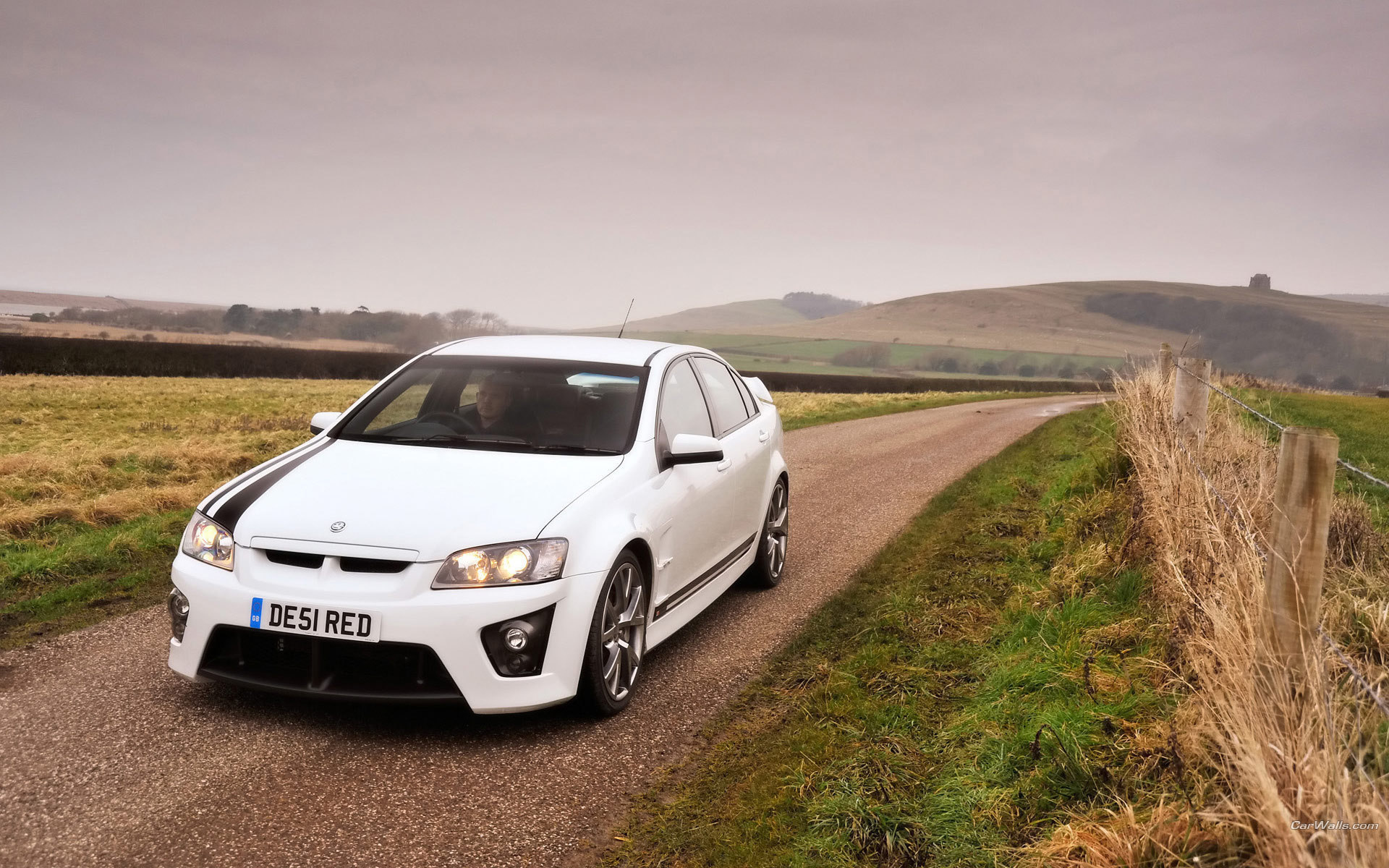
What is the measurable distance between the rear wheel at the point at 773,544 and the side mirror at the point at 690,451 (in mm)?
1866

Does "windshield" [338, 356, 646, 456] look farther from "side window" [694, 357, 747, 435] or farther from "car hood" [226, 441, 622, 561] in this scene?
"side window" [694, 357, 747, 435]

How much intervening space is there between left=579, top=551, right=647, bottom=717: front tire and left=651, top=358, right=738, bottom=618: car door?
0.55ft

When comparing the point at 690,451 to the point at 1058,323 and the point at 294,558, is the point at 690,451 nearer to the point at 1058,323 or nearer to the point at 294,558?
the point at 294,558

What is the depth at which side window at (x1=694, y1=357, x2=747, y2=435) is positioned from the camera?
6.87m

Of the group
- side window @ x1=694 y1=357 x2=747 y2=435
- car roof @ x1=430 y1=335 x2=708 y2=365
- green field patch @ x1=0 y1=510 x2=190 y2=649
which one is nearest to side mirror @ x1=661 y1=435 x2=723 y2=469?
car roof @ x1=430 y1=335 x2=708 y2=365

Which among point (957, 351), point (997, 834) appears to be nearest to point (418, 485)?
point (997, 834)

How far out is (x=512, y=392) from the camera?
19.4ft

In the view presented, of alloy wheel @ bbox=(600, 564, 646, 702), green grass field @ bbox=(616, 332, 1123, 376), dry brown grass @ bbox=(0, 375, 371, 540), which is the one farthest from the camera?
green grass field @ bbox=(616, 332, 1123, 376)

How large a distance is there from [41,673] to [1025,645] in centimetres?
508

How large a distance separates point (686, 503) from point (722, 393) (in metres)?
1.61

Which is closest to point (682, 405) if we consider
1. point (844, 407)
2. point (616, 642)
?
point (616, 642)

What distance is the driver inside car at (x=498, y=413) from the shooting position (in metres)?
5.70

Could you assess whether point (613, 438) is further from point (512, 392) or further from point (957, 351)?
point (957, 351)

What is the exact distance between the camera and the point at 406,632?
4277 millimetres
